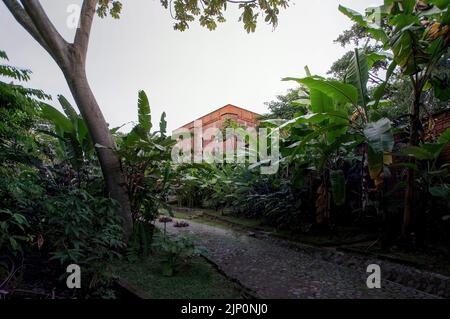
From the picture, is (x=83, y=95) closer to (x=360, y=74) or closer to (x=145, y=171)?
(x=145, y=171)

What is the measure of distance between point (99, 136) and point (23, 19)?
5.83ft

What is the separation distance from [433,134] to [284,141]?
189 centimetres

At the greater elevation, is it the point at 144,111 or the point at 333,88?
the point at 333,88

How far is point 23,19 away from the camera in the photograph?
3.48 m

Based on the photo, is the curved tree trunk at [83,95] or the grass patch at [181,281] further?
the curved tree trunk at [83,95]

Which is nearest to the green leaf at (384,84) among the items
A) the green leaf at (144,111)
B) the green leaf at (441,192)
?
the green leaf at (441,192)

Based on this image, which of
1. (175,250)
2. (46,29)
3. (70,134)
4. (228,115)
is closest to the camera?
(175,250)

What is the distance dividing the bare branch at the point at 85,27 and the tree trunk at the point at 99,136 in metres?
0.19

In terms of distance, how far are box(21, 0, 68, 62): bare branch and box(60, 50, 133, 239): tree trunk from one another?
0.15 meters

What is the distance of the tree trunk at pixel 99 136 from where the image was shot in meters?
3.44

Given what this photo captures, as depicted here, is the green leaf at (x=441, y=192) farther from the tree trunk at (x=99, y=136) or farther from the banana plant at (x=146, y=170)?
the tree trunk at (x=99, y=136)

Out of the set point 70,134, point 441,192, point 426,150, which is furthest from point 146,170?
point 441,192

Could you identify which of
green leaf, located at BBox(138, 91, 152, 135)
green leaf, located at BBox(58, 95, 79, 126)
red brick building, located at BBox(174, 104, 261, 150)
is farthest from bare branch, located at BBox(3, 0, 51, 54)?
red brick building, located at BBox(174, 104, 261, 150)

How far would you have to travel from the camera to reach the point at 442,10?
2.67m
